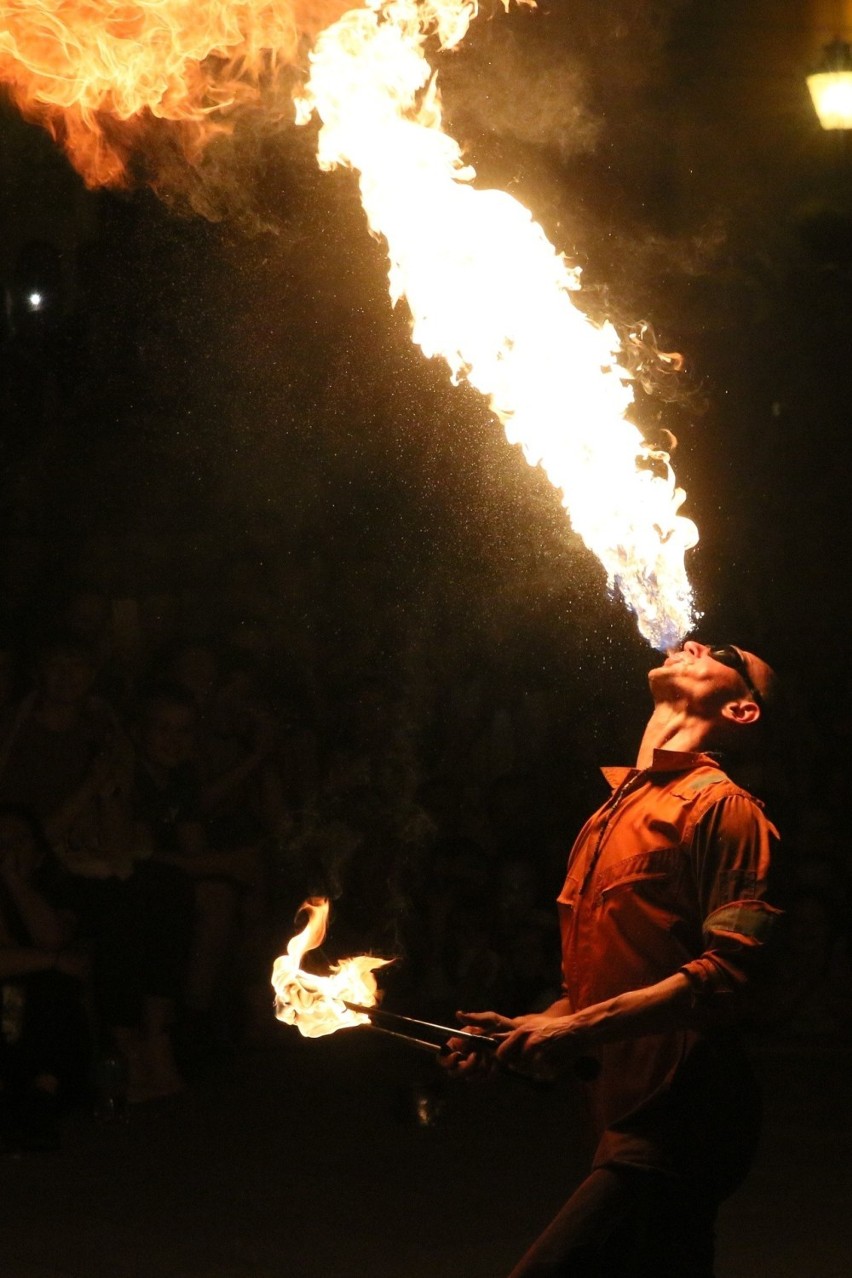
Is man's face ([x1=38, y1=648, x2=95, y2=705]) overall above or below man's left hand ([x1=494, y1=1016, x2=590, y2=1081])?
above

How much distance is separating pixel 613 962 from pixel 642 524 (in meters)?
1.01

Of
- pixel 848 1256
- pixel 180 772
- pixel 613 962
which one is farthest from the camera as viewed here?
pixel 180 772

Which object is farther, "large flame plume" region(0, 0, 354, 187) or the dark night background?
the dark night background

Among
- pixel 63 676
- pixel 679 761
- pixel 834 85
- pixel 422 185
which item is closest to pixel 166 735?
pixel 63 676

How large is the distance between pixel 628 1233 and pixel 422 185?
8.47ft

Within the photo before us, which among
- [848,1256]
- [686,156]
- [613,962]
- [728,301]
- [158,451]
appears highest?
[686,156]

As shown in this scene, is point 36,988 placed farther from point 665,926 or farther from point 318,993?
point 665,926

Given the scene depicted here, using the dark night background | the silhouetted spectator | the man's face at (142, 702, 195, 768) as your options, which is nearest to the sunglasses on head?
the dark night background

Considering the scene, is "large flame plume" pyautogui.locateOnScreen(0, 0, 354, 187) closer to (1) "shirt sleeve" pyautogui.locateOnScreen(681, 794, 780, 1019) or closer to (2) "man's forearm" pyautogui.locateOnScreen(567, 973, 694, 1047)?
(1) "shirt sleeve" pyautogui.locateOnScreen(681, 794, 780, 1019)

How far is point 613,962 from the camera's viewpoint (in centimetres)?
299

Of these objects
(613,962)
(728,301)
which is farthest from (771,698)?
(728,301)

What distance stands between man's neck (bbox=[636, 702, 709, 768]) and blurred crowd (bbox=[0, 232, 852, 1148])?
9.43 feet

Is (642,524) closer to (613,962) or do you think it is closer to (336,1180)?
(613,962)

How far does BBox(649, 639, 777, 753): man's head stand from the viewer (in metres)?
3.29
